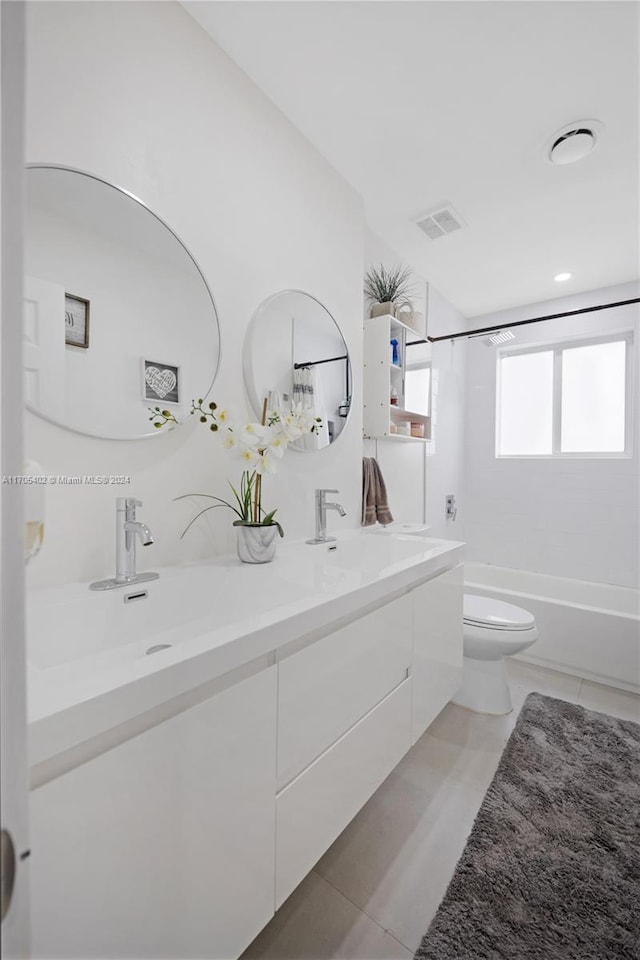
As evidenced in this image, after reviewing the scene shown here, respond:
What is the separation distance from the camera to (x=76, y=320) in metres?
0.96

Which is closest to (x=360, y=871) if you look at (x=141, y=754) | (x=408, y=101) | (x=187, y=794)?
(x=187, y=794)

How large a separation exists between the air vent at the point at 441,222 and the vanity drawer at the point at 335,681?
6.52 ft

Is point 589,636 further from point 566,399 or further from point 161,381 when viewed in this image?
point 161,381

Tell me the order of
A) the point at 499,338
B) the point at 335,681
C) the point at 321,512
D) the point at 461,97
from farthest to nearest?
the point at 499,338 → the point at 321,512 → the point at 461,97 → the point at 335,681

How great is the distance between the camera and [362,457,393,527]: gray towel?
200 cm

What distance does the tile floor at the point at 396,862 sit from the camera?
3.24 feet

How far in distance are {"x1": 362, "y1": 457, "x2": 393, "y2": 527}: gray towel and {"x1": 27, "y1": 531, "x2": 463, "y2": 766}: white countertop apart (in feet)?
1.84

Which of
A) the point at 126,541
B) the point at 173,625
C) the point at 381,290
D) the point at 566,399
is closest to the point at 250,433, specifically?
the point at 126,541

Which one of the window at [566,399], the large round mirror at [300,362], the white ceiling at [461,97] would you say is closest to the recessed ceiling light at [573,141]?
the white ceiling at [461,97]

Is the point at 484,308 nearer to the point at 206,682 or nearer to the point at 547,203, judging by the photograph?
the point at 547,203

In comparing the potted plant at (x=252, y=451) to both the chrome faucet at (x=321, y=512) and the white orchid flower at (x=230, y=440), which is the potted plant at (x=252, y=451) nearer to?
the white orchid flower at (x=230, y=440)

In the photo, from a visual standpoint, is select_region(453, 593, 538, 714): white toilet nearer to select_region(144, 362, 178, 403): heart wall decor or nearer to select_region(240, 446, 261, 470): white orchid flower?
select_region(240, 446, 261, 470): white orchid flower

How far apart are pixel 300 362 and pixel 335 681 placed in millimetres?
1143

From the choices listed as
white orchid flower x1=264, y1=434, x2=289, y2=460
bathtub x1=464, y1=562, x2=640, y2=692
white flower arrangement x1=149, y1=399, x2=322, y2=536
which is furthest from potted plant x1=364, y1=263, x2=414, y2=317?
bathtub x1=464, y1=562, x2=640, y2=692
